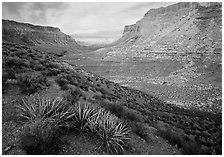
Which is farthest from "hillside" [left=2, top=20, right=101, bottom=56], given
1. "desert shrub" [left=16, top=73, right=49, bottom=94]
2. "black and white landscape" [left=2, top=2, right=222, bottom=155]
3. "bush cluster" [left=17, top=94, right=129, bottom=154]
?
"bush cluster" [left=17, top=94, right=129, bottom=154]

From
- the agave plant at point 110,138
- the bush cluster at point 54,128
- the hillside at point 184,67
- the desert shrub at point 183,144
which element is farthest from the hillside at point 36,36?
the agave plant at point 110,138

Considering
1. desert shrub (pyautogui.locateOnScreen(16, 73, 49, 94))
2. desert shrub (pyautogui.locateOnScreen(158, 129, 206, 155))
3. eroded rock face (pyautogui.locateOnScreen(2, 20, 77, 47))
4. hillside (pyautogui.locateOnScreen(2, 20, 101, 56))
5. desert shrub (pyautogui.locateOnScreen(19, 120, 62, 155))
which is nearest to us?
desert shrub (pyautogui.locateOnScreen(19, 120, 62, 155))

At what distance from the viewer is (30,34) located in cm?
11950

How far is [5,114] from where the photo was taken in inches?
227

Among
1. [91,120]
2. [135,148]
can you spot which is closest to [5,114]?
[91,120]

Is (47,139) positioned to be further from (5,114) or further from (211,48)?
(211,48)

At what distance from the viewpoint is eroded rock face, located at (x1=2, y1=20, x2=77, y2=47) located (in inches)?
4028

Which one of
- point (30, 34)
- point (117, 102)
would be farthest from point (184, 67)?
point (30, 34)

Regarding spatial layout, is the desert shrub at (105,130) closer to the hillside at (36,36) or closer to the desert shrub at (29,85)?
the desert shrub at (29,85)

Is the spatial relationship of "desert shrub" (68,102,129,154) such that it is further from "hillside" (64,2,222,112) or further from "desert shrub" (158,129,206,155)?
"hillside" (64,2,222,112)

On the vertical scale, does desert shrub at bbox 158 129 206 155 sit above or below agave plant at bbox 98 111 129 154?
below

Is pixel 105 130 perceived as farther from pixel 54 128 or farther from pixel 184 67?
pixel 184 67

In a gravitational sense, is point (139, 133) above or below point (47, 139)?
below

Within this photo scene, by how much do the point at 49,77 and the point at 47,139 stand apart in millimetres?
6705
